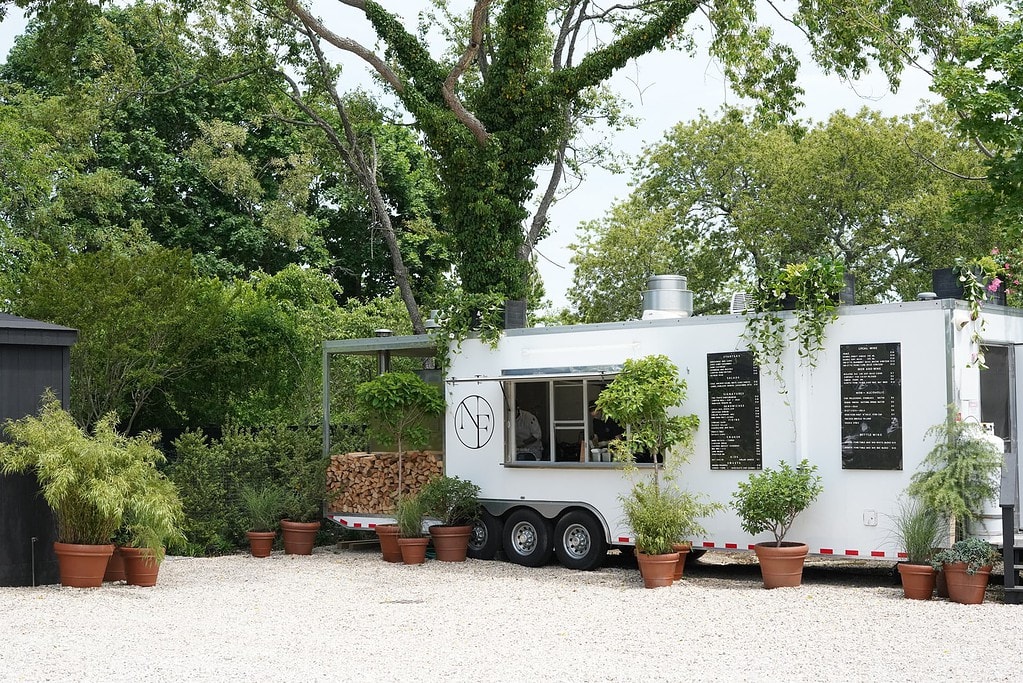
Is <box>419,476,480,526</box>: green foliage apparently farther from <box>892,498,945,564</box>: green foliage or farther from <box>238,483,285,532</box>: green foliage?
Answer: <box>892,498,945,564</box>: green foliage

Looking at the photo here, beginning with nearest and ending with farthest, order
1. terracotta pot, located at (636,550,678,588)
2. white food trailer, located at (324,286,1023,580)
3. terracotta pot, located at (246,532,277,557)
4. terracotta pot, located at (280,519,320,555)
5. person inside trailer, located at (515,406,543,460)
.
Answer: white food trailer, located at (324,286,1023,580)
terracotta pot, located at (636,550,678,588)
person inside trailer, located at (515,406,543,460)
terracotta pot, located at (246,532,277,557)
terracotta pot, located at (280,519,320,555)

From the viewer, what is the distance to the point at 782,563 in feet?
38.0

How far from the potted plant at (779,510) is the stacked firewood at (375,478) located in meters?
5.27

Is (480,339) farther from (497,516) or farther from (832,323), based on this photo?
(832,323)

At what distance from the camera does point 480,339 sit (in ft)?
48.5

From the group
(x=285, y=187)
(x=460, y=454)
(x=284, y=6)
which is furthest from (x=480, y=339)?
(x=285, y=187)

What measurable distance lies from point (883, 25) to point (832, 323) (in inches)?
326

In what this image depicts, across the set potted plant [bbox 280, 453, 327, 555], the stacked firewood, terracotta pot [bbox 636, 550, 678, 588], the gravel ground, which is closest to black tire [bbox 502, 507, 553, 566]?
the gravel ground

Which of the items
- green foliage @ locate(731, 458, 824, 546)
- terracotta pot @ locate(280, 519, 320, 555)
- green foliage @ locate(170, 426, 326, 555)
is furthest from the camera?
green foliage @ locate(170, 426, 326, 555)

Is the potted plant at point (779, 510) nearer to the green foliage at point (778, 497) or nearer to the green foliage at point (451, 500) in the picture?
the green foliage at point (778, 497)

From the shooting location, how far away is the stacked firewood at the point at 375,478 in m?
15.8

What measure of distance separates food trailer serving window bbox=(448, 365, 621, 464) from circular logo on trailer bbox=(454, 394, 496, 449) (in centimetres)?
28

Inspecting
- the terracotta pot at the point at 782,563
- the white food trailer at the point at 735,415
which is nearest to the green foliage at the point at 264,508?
the white food trailer at the point at 735,415

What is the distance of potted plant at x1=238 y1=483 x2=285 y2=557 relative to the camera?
51.2 feet
